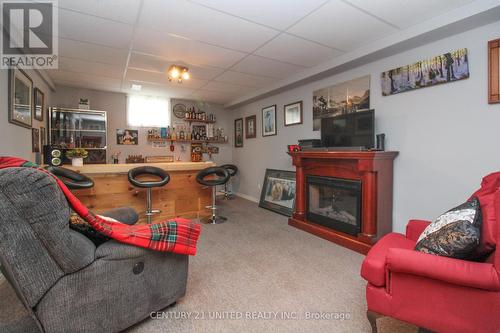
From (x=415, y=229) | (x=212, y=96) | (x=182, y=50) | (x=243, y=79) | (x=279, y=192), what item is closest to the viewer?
(x=415, y=229)

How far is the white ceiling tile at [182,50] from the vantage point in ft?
8.77

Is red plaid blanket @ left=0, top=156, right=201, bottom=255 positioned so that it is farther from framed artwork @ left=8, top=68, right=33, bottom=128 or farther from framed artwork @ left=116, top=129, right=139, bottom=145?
framed artwork @ left=116, top=129, right=139, bottom=145

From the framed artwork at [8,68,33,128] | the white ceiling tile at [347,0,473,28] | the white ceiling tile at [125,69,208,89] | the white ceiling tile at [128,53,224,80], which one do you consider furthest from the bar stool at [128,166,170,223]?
the white ceiling tile at [347,0,473,28]

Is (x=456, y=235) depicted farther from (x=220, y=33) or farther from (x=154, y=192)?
(x=154, y=192)

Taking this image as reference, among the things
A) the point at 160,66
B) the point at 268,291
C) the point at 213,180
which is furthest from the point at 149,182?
the point at 268,291

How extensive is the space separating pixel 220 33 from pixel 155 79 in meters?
2.02

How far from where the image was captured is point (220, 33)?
→ 8.50ft

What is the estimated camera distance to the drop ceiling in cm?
212

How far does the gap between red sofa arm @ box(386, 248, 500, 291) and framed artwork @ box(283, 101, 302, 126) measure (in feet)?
10.7

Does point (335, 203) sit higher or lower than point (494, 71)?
lower

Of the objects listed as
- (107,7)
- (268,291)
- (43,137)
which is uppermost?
(107,7)

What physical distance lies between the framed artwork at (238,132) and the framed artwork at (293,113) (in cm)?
170

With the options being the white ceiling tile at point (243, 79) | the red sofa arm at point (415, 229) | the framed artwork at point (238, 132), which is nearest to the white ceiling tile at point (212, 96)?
the framed artwork at point (238, 132)

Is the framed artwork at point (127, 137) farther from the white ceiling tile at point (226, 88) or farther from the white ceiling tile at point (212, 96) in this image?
the white ceiling tile at point (226, 88)
